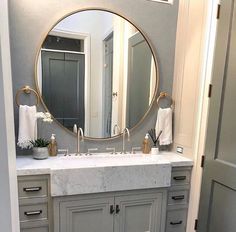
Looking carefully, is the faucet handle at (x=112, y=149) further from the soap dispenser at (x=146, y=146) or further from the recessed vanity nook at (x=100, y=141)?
the soap dispenser at (x=146, y=146)

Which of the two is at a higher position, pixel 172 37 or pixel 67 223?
pixel 172 37

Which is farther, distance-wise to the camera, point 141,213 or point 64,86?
point 64,86

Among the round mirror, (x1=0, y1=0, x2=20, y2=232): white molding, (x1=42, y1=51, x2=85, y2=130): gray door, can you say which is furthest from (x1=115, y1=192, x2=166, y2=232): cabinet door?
(x1=0, y1=0, x2=20, y2=232): white molding

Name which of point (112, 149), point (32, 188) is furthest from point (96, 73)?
point (32, 188)

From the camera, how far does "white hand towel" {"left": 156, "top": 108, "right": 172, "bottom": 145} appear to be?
2095 mm

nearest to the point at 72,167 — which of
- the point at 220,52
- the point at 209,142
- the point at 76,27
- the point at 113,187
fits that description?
the point at 113,187

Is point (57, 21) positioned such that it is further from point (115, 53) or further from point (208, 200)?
point (208, 200)

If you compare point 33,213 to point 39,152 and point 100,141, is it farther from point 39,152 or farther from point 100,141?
point 100,141

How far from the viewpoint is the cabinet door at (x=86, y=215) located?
162 cm

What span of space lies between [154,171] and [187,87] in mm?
852

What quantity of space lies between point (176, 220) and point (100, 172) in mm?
932

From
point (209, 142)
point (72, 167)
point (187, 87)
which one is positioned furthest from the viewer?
point (187, 87)

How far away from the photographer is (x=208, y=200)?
172cm

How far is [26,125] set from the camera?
1.74 meters
